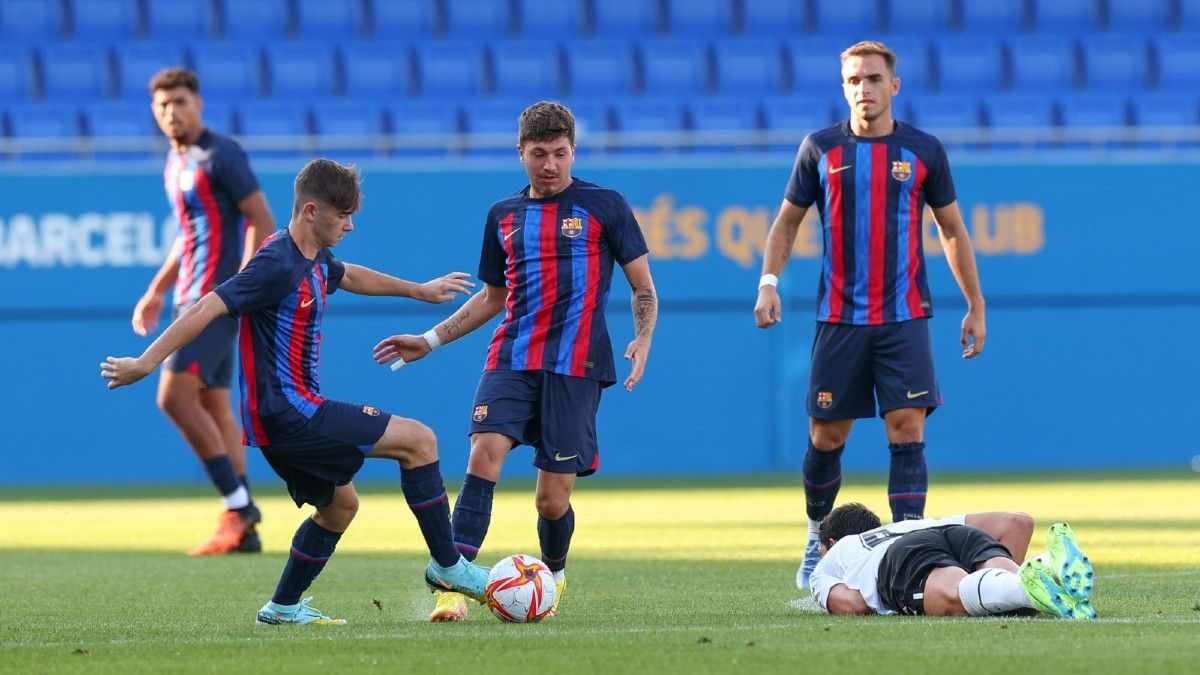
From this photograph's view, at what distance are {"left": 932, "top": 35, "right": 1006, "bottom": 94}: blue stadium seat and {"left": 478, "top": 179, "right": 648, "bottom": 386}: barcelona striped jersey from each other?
1382 centimetres

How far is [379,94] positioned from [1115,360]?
761 cm

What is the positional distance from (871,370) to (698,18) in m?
13.7

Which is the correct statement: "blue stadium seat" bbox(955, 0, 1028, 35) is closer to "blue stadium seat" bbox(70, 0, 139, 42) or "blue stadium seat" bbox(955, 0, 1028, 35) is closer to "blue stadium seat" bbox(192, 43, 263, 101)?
"blue stadium seat" bbox(192, 43, 263, 101)

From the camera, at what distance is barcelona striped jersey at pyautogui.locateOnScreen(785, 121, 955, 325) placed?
727 centimetres

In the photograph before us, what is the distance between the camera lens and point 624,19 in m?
20.4

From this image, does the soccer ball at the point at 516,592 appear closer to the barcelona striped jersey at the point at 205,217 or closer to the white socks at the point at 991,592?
the white socks at the point at 991,592

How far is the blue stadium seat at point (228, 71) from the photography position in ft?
62.4

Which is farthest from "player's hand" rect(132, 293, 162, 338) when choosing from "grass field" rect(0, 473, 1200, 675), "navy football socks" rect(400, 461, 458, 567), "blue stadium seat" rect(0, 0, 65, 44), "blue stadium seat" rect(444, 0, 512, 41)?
"blue stadium seat" rect(0, 0, 65, 44)

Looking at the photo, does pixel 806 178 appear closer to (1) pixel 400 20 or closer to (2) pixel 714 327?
(2) pixel 714 327

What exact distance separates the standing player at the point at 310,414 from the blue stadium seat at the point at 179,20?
14.4 metres

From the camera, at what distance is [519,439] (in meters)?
6.41

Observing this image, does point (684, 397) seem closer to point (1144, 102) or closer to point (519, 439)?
point (1144, 102)

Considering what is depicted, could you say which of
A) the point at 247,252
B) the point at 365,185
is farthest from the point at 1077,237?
the point at 247,252

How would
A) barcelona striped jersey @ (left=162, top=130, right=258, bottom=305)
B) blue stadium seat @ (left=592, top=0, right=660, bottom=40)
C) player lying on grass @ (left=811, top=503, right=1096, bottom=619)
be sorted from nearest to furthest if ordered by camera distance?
player lying on grass @ (left=811, top=503, right=1096, bottom=619) < barcelona striped jersey @ (left=162, top=130, right=258, bottom=305) < blue stadium seat @ (left=592, top=0, right=660, bottom=40)
